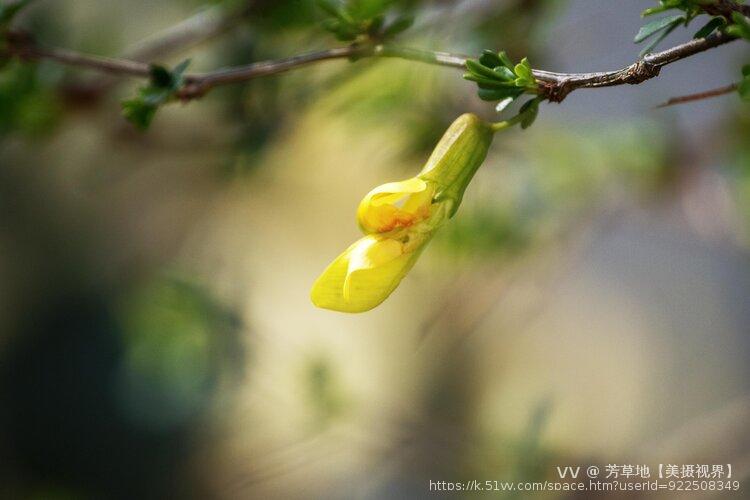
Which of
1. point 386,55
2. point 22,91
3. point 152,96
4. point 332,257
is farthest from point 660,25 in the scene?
point 332,257

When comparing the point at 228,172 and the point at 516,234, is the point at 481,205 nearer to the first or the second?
the point at 516,234

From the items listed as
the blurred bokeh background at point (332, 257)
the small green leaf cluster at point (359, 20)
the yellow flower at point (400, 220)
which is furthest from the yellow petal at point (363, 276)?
the blurred bokeh background at point (332, 257)

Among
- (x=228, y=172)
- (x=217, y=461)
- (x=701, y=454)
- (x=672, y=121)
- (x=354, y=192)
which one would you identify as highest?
(x=354, y=192)

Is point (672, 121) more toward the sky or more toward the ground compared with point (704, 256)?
more toward the ground

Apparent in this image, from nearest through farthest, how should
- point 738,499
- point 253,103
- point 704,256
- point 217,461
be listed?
point 253,103 < point 738,499 < point 704,256 < point 217,461

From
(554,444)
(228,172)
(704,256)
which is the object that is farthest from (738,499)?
(228,172)

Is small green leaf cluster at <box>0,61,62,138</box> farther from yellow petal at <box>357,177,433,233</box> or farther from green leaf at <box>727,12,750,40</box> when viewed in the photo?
green leaf at <box>727,12,750,40</box>

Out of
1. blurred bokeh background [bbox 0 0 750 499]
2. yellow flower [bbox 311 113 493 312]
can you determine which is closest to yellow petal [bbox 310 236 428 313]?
yellow flower [bbox 311 113 493 312]
